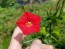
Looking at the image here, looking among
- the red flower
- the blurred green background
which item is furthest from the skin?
the blurred green background

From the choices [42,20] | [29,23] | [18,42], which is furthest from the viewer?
[42,20]

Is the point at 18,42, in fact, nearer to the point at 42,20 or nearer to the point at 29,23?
the point at 29,23

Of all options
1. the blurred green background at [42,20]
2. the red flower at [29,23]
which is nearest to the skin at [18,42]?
the red flower at [29,23]

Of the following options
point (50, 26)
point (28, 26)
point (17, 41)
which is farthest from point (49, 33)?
point (17, 41)

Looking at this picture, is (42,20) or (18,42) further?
(42,20)

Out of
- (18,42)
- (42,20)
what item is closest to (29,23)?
(18,42)

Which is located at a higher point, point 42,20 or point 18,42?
point 18,42

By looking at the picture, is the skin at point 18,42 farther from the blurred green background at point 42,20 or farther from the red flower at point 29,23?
the blurred green background at point 42,20

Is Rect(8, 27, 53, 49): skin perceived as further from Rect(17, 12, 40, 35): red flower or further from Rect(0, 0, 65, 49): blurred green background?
Rect(0, 0, 65, 49): blurred green background
